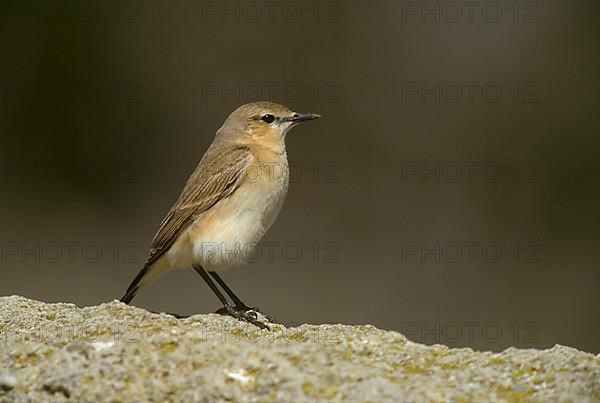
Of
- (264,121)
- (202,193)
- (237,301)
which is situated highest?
(264,121)

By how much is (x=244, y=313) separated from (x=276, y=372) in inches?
94.4

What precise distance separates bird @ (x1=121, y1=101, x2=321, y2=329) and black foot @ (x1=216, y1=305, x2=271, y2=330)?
0.08m

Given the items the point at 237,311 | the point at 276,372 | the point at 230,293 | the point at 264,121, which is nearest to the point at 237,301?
the point at 230,293

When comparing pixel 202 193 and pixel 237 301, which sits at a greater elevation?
pixel 202 193

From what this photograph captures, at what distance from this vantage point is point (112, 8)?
45.6 ft

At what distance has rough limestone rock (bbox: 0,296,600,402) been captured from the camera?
12.2 feet

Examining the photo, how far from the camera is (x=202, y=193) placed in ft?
23.4

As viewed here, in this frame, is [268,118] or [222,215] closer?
[222,215]

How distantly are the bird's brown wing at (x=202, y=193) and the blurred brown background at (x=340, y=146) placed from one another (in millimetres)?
4196

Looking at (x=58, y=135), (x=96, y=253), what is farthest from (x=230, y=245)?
(x=58, y=135)

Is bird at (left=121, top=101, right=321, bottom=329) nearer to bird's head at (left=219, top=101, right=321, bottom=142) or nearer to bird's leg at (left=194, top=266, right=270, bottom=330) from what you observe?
bird's leg at (left=194, top=266, right=270, bottom=330)

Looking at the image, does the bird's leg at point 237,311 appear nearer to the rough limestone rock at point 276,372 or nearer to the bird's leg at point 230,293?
the bird's leg at point 230,293

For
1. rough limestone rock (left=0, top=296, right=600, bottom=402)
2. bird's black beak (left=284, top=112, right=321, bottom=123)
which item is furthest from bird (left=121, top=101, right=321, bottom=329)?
rough limestone rock (left=0, top=296, right=600, bottom=402)

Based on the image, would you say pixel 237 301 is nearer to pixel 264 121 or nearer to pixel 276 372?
A: pixel 264 121
